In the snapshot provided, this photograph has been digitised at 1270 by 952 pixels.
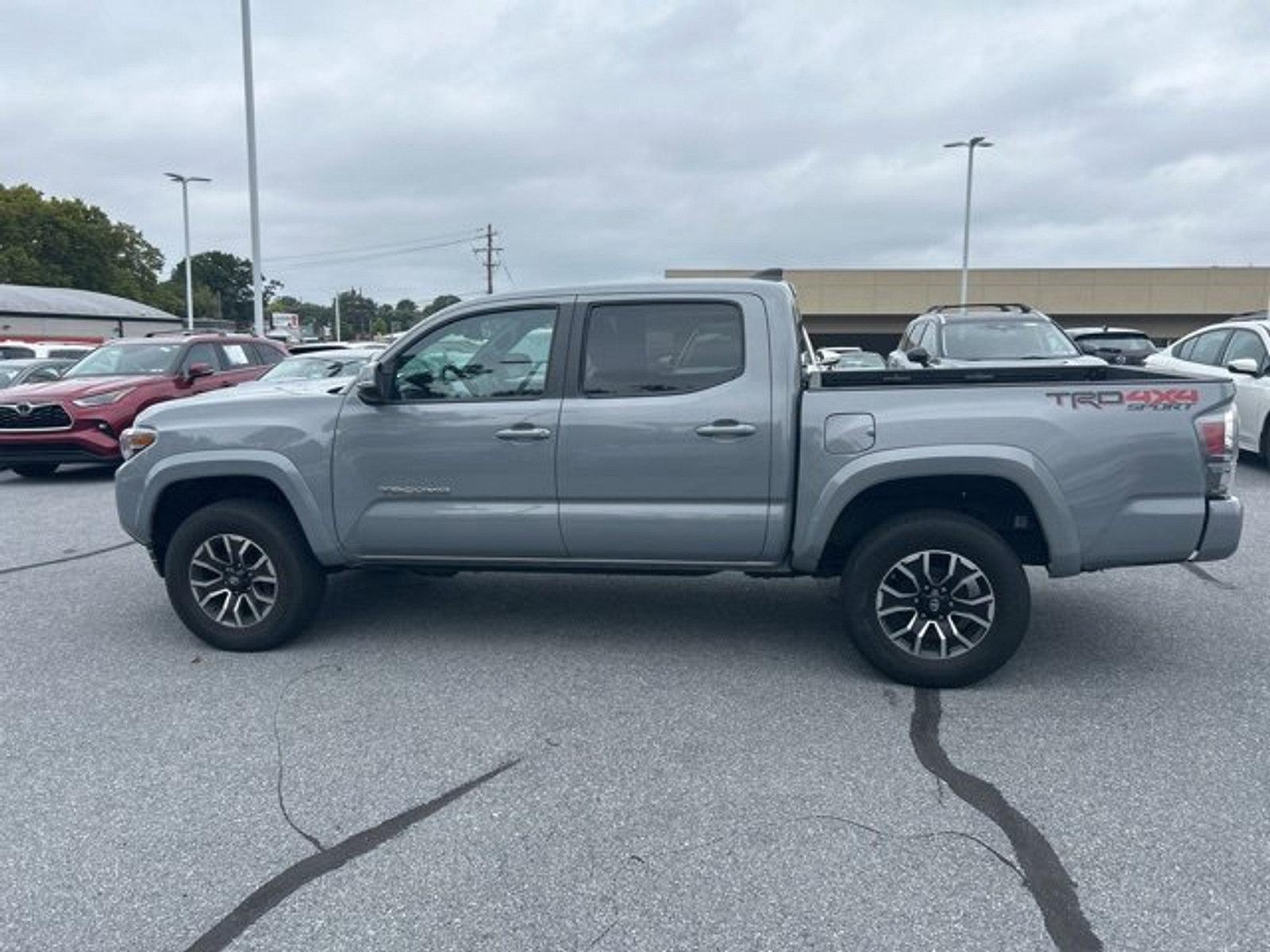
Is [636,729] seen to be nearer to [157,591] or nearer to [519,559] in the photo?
[519,559]

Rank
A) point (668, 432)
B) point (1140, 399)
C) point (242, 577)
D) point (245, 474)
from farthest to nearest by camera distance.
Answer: point (242, 577) → point (245, 474) → point (668, 432) → point (1140, 399)

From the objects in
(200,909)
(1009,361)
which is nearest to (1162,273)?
(1009,361)

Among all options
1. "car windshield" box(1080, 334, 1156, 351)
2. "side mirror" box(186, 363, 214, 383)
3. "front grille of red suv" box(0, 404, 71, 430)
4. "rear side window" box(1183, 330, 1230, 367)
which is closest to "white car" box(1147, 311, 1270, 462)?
"rear side window" box(1183, 330, 1230, 367)

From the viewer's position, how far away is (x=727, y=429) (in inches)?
178

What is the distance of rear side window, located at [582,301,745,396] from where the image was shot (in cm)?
469

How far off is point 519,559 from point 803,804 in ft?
6.58

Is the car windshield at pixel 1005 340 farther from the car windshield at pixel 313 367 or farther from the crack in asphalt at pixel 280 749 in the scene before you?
the crack in asphalt at pixel 280 749

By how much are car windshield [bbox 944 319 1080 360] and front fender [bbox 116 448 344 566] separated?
8225 millimetres

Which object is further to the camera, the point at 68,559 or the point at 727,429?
the point at 68,559

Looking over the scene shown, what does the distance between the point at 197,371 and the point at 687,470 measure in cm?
986

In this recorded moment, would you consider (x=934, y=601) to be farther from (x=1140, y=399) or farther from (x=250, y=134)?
(x=250, y=134)

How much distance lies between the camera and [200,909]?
9.46 ft

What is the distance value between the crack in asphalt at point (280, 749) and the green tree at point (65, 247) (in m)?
82.2

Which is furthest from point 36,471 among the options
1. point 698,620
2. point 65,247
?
point 65,247
